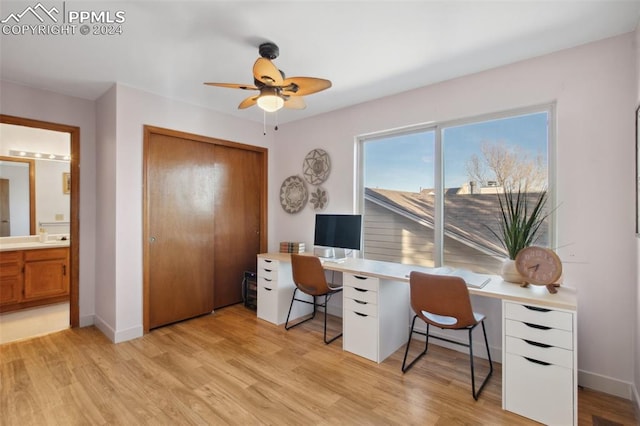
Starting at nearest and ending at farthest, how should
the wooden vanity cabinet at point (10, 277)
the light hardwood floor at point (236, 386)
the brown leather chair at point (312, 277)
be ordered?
the light hardwood floor at point (236, 386), the brown leather chair at point (312, 277), the wooden vanity cabinet at point (10, 277)

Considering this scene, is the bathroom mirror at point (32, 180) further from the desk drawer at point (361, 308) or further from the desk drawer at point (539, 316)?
the desk drawer at point (539, 316)

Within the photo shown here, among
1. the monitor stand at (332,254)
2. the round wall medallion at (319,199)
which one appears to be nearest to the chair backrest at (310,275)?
the monitor stand at (332,254)

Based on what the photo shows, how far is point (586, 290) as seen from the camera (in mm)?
2146

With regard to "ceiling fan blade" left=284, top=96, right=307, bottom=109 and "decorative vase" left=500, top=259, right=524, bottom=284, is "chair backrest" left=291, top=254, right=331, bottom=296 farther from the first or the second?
"decorative vase" left=500, top=259, right=524, bottom=284

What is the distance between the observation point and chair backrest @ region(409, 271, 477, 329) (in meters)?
2.01

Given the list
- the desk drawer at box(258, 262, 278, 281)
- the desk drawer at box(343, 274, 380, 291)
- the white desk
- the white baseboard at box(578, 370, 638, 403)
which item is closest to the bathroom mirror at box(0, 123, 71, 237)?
the desk drawer at box(258, 262, 278, 281)

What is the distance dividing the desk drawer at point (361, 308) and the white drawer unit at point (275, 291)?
3.01 feet

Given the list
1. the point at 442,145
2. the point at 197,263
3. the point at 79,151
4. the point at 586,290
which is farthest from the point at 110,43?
the point at 586,290

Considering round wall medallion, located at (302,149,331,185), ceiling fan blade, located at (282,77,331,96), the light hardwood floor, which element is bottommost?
the light hardwood floor

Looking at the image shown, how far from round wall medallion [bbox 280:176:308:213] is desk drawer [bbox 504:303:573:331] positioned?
2621 millimetres

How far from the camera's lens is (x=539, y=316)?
5.97ft

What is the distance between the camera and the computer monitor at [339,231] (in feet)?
10.2

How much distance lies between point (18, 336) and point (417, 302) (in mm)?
3892

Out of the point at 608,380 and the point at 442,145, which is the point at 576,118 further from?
the point at 608,380
